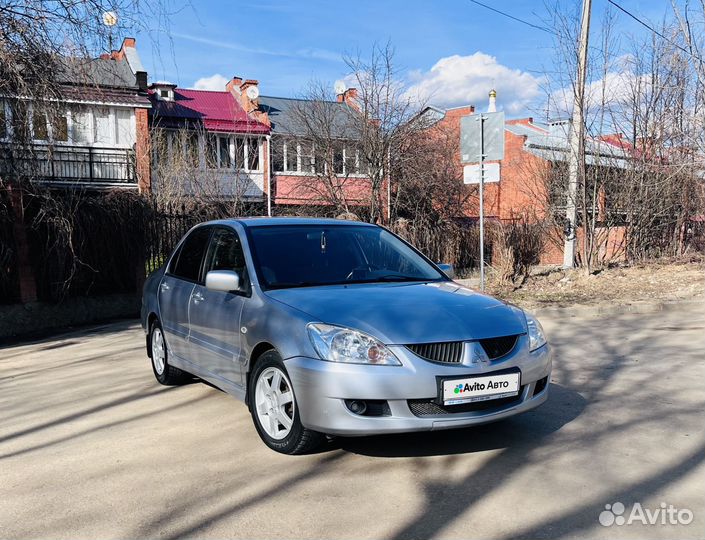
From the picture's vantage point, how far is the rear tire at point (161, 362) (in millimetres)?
6312

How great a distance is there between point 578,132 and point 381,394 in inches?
456

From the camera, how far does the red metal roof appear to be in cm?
2711

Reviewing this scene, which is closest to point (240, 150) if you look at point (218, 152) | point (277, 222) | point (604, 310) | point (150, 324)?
point (218, 152)

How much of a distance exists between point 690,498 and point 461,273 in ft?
51.2

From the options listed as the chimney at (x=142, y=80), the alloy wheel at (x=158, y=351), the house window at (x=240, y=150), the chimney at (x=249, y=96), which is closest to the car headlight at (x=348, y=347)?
the alloy wheel at (x=158, y=351)

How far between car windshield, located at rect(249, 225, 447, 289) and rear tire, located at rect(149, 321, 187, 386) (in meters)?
1.86

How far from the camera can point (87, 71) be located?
942cm

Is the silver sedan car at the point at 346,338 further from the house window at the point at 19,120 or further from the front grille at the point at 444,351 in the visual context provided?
the house window at the point at 19,120

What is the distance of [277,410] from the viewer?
14.1 ft

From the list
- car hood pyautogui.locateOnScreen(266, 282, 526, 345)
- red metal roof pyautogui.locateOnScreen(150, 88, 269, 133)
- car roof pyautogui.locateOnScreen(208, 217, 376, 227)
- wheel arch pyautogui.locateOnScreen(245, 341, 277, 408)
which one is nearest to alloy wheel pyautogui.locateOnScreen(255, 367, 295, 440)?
wheel arch pyautogui.locateOnScreen(245, 341, 277, 408)

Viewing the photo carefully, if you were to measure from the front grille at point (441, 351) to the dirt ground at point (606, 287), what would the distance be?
24.4 feet

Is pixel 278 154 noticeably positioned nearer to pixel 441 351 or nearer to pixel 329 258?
pixel 329 258

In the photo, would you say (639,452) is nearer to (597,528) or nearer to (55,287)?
(597,528)

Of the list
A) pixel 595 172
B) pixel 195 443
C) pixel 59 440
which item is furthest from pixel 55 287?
pixel 595 172
